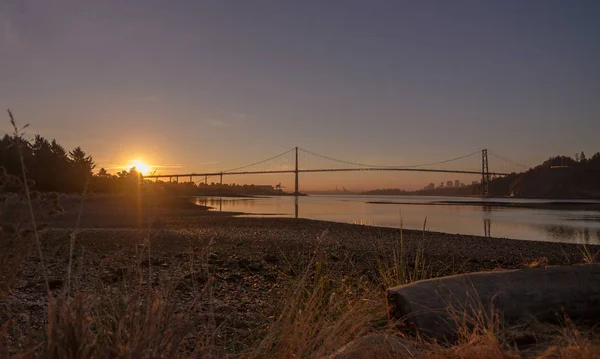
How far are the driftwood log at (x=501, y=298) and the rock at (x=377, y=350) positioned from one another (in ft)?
1.95

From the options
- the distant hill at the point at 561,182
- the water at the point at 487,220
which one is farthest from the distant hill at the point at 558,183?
the water at the point at 487,220

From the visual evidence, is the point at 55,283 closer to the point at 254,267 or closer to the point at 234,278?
the point at 234,278

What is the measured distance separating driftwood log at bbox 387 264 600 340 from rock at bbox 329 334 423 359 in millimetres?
595

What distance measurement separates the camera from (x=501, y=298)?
305cm

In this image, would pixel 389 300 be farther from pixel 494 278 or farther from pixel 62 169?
pixel 62 169

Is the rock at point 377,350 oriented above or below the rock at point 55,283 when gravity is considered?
above

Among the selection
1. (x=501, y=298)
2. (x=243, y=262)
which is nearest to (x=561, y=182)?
(x=243, y=262)

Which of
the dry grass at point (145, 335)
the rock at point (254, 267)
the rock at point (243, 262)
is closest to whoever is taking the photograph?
the dry grass at point (145, 335)

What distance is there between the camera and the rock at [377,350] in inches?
87.4

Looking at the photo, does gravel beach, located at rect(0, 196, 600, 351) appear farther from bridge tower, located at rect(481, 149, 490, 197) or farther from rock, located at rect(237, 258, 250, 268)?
bridge tower, located at rect(481, 149, 490, 197)

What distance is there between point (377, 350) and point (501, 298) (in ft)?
4.09

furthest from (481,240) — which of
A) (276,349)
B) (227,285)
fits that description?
(276,349)

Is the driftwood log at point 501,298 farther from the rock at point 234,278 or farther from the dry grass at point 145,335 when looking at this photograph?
the rock at point 234,278

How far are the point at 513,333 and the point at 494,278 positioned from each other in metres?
0.60
